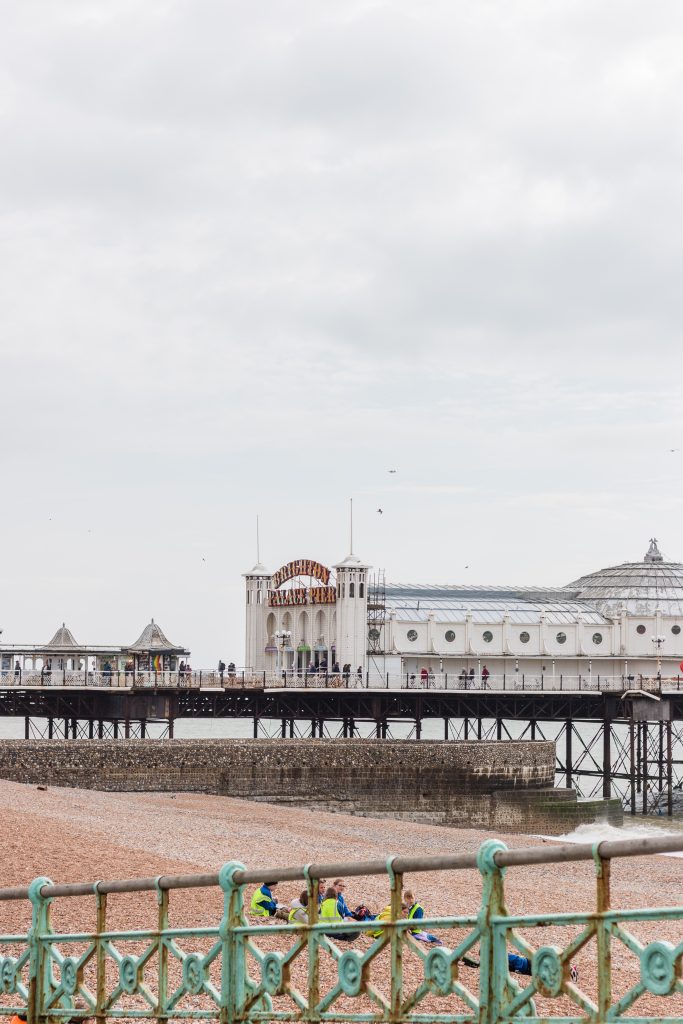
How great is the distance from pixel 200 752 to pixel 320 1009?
3294cm

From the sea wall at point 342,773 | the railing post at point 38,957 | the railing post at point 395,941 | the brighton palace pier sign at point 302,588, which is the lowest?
the sea wall at point 342,773

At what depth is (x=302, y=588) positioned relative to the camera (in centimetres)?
5881

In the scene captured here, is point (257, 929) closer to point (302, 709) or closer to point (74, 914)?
point (74, 914)

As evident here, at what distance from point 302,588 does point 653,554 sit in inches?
780

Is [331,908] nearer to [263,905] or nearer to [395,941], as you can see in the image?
[263,905]

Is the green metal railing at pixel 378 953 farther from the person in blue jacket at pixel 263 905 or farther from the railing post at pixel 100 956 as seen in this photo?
the person in blue jacket at pixel 263 905

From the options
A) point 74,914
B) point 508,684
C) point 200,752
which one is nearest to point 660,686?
point 508,684

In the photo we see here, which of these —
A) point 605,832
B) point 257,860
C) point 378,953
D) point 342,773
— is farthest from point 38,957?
point 605,832

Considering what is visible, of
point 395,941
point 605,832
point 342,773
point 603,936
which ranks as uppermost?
point 603,936

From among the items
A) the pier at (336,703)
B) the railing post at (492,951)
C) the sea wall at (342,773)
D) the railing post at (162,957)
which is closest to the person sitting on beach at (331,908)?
the railing post at (162,957)

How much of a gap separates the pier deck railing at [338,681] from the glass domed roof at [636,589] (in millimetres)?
4027

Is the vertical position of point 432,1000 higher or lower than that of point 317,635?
lower

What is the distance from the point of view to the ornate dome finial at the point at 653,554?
6844 centimetres

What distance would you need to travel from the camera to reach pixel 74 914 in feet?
51.8
